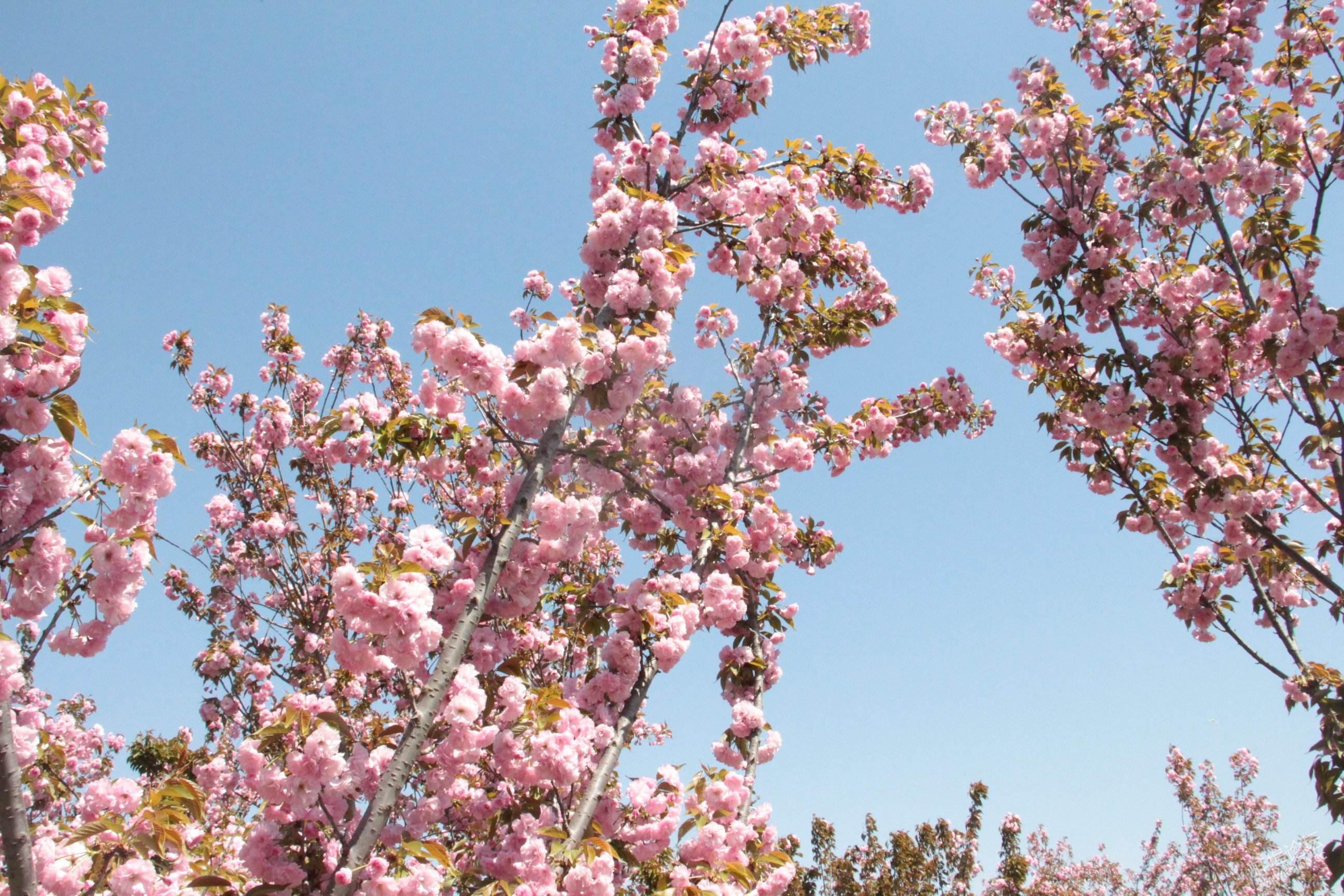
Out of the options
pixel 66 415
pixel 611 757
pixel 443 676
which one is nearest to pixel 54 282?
pixel 66 415

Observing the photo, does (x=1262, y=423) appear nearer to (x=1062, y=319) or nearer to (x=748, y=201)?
(x=1062, y=319)

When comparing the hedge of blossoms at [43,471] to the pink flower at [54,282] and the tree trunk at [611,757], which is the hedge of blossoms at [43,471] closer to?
the pink flower at [54,282]

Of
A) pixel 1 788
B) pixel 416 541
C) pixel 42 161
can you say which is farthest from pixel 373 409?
pixel 1 788

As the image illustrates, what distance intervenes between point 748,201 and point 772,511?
7.07ft

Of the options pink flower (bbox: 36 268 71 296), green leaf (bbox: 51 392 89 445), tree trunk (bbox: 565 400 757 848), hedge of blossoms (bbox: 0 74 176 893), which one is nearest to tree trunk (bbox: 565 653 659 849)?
tree trunk (bbox: 565 400 757 848)

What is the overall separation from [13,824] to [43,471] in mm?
1108

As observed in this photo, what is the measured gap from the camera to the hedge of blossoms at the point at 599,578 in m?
3.33

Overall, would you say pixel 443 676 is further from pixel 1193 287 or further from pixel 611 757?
pixel 1193 287

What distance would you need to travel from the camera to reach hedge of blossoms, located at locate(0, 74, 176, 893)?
2.51 m

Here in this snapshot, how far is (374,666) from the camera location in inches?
138

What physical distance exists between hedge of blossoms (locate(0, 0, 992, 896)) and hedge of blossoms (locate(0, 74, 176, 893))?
60 centimetres

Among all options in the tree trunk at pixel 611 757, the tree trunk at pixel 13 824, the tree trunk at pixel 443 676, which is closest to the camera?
the tree trunk at pixel 13 824

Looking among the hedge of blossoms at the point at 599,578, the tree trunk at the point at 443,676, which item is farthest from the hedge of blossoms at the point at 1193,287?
the tree trunk at the point at 443,676

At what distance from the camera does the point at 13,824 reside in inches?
93.8
